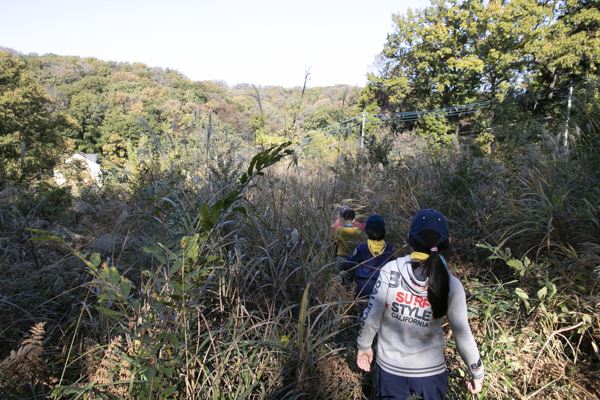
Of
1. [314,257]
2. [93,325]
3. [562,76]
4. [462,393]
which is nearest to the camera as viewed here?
[93,325]

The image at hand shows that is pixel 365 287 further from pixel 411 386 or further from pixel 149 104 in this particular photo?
pixel 149 104

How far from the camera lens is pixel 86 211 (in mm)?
5289

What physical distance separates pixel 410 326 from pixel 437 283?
28 centimetres

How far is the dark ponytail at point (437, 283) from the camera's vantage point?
1.78 meters

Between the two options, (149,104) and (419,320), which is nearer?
(419,320)

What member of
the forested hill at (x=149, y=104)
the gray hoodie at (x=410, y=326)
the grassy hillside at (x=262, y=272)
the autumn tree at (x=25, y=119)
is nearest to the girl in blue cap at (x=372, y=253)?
the grassy hillside at (x=262, y=272)

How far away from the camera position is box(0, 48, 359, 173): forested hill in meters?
3.20

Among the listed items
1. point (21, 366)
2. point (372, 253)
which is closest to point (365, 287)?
point (372, 253)

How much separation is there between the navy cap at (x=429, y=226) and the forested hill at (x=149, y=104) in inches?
52.7

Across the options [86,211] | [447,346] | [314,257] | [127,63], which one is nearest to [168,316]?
[314,257]

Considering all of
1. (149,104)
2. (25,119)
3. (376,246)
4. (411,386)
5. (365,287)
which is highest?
(149,104)

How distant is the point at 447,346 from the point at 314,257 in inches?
44.2

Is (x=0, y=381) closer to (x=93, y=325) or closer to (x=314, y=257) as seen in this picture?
(x=93, y=325)

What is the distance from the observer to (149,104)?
11.7 metres
